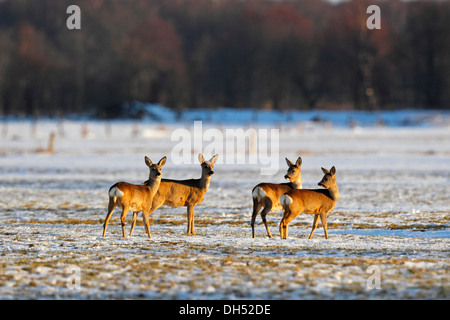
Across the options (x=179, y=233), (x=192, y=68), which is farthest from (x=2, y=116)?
(x=179, y=233)

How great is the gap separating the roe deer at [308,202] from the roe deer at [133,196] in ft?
7.63

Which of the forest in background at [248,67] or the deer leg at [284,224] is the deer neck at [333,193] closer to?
the deer leg at [284,224]

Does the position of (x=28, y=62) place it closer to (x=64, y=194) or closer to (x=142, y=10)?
(x=142, y=10)

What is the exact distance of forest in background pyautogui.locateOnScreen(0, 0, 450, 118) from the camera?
84125 mm

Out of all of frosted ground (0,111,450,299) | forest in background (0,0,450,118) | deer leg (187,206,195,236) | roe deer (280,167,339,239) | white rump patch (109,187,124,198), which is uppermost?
forest in background (0,0,450,118)

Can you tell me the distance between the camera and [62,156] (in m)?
36.5

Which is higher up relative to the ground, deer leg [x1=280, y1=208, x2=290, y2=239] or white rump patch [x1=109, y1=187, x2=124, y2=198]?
white rump patch [x1=109, y1=187, x2=124, y2=198]

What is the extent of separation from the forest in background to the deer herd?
62.8 metres

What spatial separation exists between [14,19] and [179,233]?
132523 millimetres

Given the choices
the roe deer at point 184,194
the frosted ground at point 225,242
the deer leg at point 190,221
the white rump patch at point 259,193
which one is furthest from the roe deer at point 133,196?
the white rump patch at point 259,193

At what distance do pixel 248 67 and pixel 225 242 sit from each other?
8547 centimetres

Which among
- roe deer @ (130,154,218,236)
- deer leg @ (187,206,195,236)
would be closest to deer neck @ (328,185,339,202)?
roe deer @ (130,154,218,236)

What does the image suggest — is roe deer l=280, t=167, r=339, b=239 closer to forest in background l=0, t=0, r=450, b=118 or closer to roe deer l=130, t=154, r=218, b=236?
roe deer l=130, t=154, r=218, b=236

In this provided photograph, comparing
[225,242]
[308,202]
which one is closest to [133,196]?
[225,242]
